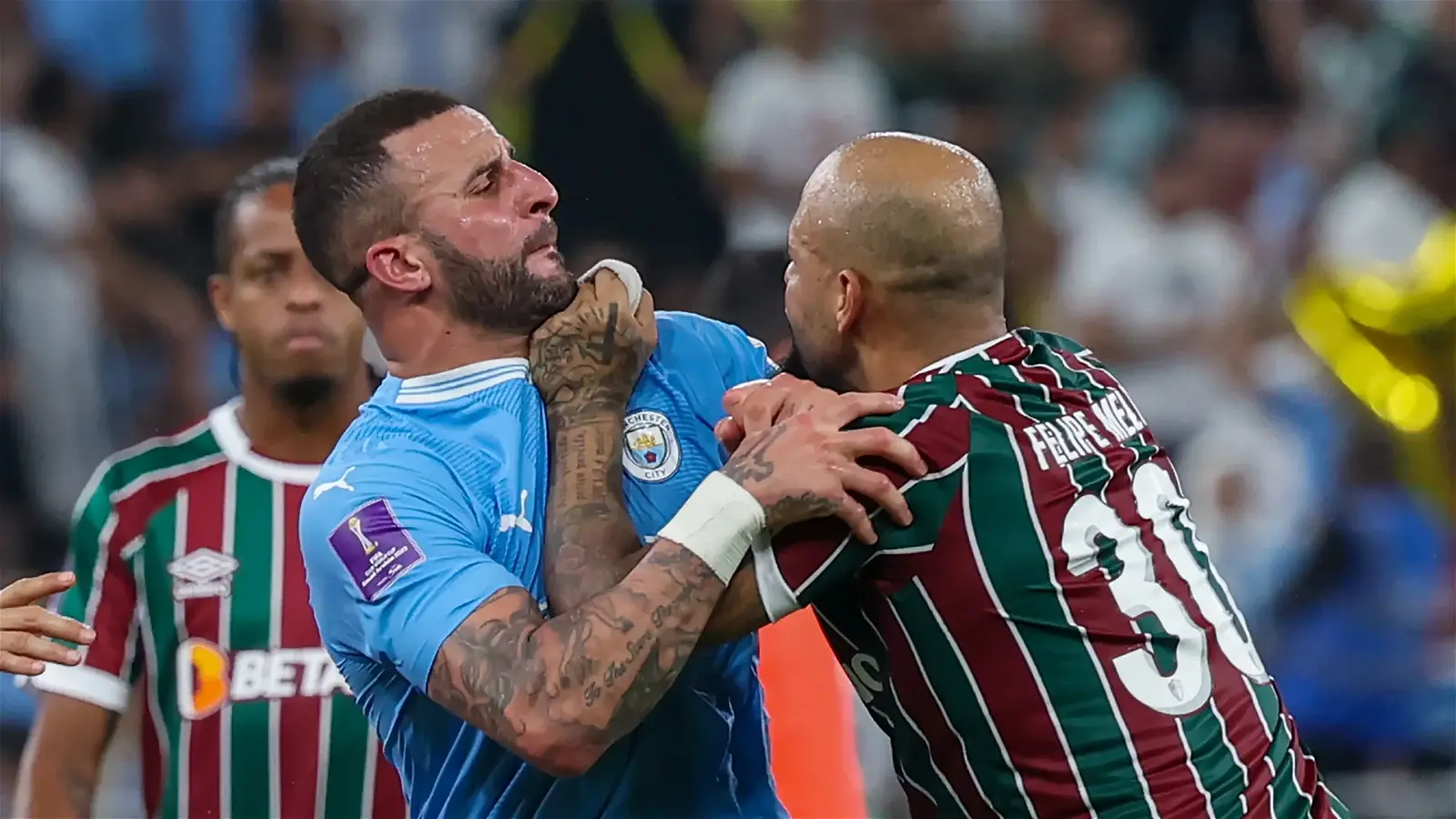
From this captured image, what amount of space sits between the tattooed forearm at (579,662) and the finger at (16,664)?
774 mm

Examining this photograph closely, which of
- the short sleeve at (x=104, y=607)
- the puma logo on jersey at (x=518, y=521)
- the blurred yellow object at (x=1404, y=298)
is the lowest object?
the short sleeve at (x=104, y=607)

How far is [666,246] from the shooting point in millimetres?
6824

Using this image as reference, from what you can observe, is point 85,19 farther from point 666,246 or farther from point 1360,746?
point 1360,746

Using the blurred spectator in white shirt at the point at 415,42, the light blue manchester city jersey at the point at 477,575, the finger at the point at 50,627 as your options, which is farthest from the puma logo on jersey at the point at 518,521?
the blurred spectator in white shirt at the point at 415,42

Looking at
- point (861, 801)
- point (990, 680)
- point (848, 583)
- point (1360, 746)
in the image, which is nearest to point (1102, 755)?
point (990, 680)

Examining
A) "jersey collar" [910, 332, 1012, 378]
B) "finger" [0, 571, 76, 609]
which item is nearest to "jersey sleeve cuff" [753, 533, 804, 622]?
"jersey collar" [910, 332, 1012, 378]

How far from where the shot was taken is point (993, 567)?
2182 millimetres

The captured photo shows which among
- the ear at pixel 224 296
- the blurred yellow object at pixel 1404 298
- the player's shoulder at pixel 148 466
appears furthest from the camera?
the blurred yellow object at pixel 1404 298

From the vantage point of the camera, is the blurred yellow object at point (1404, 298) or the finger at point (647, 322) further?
the blurred yellow object at point (1404, 298)

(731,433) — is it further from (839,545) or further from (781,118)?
(781,118)

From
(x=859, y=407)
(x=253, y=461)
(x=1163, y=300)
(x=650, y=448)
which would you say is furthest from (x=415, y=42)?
(x=859, y=407)

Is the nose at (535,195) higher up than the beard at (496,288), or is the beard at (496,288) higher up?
the nose at (535,195)

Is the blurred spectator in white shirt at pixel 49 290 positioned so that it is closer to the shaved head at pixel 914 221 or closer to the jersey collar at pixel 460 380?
the jersey collar at pixel 460 380

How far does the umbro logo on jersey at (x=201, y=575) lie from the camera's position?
3.50 m
